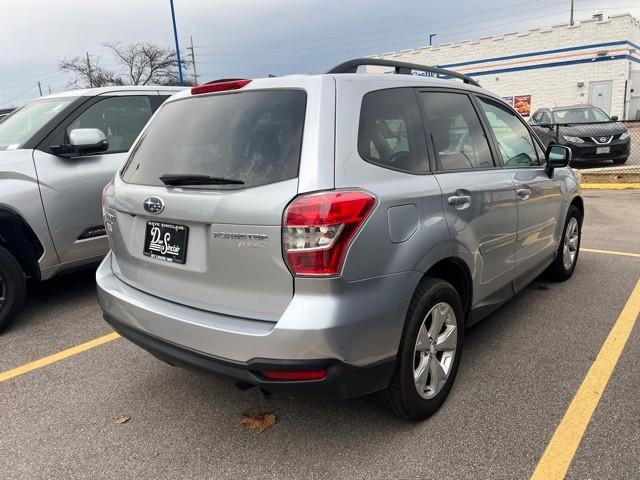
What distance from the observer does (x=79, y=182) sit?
4.37 m

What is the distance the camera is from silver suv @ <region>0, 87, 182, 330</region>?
13.3ft

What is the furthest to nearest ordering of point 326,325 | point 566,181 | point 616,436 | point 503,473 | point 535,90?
Answer: point 535,90 < point 566,181 < point 616,436 < point 503,473 < point 326,325

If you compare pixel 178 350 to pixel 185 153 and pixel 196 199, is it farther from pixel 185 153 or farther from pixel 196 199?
pixel 185 153

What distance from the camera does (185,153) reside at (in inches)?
104

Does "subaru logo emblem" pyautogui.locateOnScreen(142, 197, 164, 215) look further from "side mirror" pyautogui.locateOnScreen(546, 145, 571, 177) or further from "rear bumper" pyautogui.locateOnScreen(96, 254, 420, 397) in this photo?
"side mirror" pyautogui.locateOnScreen(546, 145, 571, 177)

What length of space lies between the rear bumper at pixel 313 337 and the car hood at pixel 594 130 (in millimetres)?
12457

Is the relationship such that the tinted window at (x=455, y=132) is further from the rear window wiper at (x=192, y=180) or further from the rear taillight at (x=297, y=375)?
the rear taillight at (x=297, y=375)

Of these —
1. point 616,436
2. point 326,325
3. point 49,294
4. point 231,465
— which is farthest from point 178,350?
point 49,294

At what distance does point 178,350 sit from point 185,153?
993 mm

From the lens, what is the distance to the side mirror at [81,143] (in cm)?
421

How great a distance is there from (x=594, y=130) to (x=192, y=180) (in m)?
13.0

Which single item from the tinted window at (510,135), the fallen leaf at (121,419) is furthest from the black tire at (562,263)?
the fallen leaf at (121,419)

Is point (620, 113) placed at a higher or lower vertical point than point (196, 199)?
lower

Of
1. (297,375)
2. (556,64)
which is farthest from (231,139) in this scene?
(556,64)
